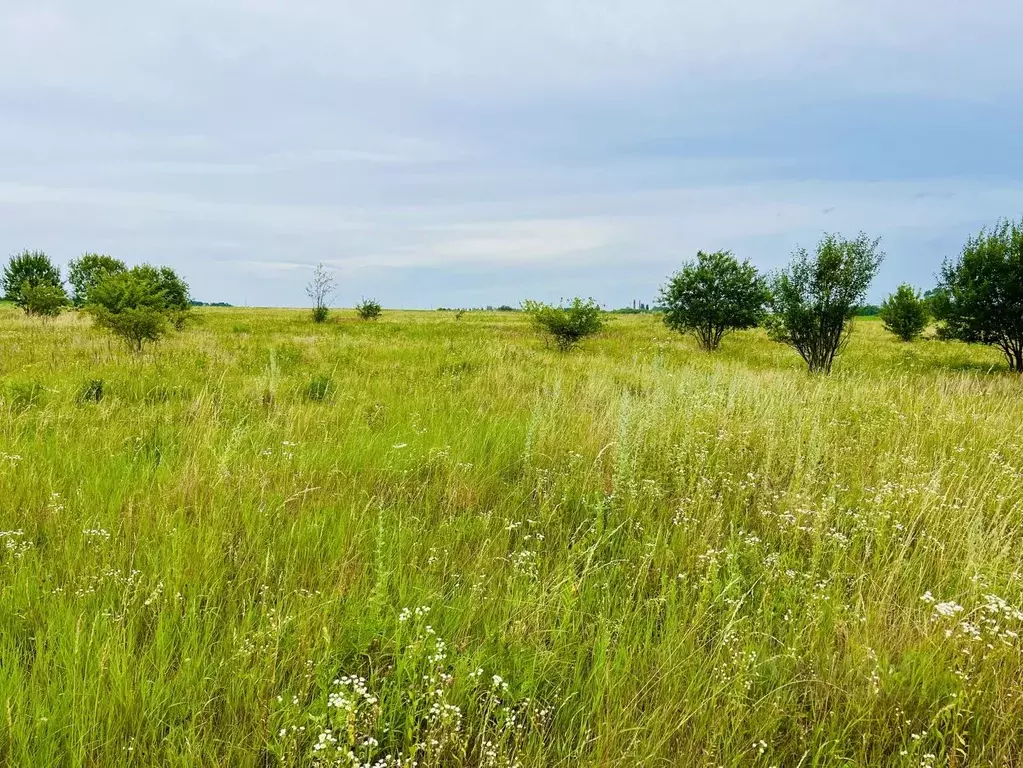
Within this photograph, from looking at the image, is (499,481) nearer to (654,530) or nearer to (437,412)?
(654,530)

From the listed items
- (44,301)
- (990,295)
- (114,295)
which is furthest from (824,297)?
(44,301)

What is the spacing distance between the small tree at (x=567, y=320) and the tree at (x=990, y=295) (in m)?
12.0

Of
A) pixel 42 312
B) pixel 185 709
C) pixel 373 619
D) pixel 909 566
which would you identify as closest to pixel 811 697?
pixel 909 566

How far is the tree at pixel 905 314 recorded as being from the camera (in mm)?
31156

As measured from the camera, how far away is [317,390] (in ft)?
23.1

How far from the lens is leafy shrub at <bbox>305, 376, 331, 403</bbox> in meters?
6.80

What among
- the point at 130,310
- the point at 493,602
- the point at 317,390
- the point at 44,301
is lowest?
the point at 493,602

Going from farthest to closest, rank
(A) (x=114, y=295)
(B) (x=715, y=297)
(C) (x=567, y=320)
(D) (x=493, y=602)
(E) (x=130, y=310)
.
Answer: (B) (x=715, y=297)
(C) (x=567, y=320)
(A) (x=114, y=295)
(E) (x=130, y=310)
(D) (x=493, y=602)

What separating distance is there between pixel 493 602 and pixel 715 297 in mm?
23679

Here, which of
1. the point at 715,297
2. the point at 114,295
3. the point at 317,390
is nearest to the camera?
the point at 317,390

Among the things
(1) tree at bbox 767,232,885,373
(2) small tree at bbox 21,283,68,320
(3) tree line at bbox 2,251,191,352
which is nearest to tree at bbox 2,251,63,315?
(3) tree line at bbox 2,251,191,352

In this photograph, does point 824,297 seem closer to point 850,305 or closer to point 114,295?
point 850,305

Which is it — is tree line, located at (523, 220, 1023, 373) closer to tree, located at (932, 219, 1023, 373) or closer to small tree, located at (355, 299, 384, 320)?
tree, located at (932, 219, 1023, 373)

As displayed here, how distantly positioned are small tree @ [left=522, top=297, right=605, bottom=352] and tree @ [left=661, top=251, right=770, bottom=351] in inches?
278
